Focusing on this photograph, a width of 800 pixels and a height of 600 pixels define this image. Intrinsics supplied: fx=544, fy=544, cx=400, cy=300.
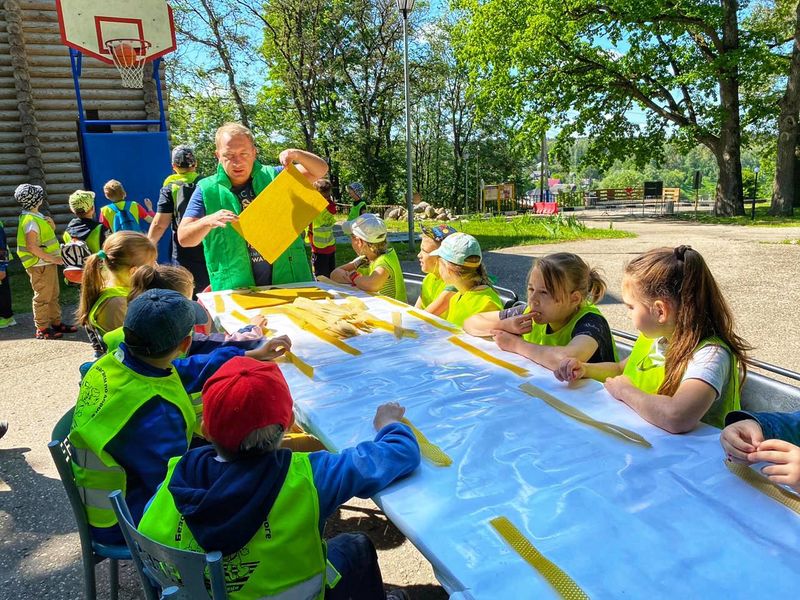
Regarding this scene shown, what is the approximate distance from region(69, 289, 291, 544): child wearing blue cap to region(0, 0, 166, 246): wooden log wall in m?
12.4

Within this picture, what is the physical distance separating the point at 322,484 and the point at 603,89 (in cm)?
2372

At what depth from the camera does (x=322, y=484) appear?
1.35m

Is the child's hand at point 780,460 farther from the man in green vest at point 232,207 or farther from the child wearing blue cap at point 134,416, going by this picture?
the man in green vest at point 232,207

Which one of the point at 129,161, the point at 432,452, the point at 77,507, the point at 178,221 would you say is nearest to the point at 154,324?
the point at 77,507

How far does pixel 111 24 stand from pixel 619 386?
11.6 meters

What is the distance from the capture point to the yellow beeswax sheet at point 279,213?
3.42 m

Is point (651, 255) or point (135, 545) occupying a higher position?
point (651, 255)

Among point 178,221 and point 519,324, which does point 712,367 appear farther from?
point 178,221

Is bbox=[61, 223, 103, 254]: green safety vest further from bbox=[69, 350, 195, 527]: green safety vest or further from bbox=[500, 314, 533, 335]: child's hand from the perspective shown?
bbox=[500, 314, 533, 335]: child's hand

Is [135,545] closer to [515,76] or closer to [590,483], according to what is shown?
[590,483]

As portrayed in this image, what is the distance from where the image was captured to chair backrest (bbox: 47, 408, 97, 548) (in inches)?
65.7

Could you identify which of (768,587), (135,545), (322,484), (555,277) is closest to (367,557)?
(322,484)

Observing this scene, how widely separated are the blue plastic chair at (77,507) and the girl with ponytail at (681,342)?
1.81 m

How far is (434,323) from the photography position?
2.99m
